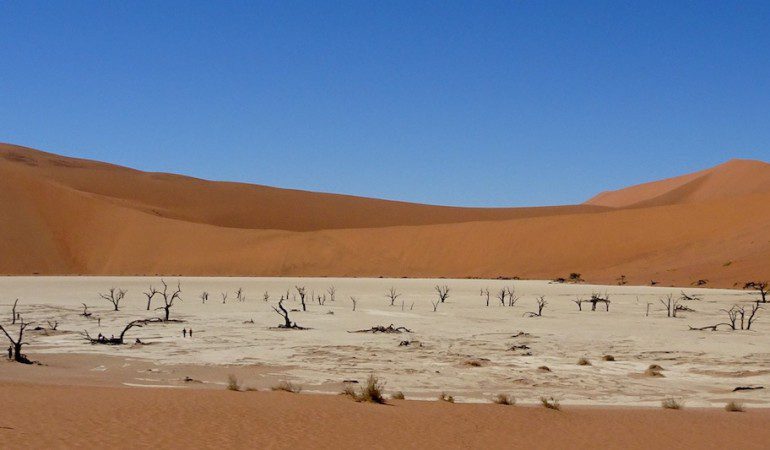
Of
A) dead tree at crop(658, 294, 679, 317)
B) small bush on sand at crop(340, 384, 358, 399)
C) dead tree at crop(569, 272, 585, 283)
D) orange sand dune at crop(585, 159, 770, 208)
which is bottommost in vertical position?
small bush on sand at crop(340, 384, 358, 399)

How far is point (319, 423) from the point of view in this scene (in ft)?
30.2

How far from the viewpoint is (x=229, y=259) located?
66875mm

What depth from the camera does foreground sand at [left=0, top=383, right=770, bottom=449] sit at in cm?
823

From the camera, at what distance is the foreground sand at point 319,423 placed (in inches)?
324

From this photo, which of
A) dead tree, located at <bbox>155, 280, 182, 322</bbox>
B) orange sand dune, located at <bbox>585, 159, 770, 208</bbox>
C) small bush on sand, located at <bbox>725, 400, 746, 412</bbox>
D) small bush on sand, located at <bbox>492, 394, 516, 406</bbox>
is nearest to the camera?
small bush on sand, located at <bbox>725, 400, 746, 412</bbox>

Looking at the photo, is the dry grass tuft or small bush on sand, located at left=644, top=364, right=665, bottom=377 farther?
small bush on sand, located at left=644, top=364, right=665, bottom=377

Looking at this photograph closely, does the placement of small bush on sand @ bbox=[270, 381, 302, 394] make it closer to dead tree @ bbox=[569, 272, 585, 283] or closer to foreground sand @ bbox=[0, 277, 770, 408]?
foreground sand @ bbox=[0, 277, 770, 408]

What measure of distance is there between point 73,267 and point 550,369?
54837 mm

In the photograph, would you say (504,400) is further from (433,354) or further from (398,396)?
(433,354)

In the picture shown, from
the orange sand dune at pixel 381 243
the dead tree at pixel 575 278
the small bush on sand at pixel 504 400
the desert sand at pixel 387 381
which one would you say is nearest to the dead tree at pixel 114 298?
the desert sand at pixel 387 381

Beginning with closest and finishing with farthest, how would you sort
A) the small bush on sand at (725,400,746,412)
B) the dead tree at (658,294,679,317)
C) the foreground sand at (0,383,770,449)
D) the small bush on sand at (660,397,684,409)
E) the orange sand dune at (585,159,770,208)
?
the foreground sand at (0,383,770,449)
the small bush on sand at (725,400,746,412)
the small bush on sand at (660,397,684,409)
the dead tree at (658,294,679,317)
the orange sand dune at (585,159,770,208)

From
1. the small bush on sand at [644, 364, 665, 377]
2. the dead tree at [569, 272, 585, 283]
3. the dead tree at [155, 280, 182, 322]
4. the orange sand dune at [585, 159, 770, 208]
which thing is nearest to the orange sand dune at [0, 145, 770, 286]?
the dead tree at [569, 272, 585, 283]

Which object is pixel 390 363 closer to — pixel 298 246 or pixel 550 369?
pixel 550 369

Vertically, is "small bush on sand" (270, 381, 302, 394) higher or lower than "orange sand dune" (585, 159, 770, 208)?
lower
